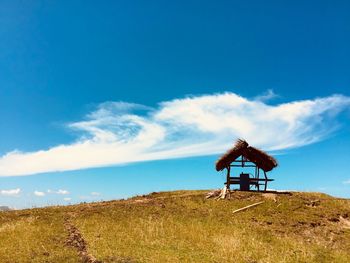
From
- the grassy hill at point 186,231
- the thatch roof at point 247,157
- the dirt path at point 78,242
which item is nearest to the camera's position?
the dirt path at point 78,242

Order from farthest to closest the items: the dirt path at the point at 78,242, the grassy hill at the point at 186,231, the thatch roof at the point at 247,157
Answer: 1. the thatch roof at the point at 247,157
2. the grassy hill at the point at 186,231
3. the dirt path at the point at 78,242

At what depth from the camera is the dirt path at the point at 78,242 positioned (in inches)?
724

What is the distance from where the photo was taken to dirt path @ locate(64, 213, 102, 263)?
1839cm

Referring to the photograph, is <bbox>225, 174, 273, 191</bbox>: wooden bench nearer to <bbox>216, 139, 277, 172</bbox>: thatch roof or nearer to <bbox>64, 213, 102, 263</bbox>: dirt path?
<bbox>216, 139, 277, 172</bbox>: thatch roof

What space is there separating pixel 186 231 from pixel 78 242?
6674 millimetres

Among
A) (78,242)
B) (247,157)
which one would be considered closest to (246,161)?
(247,157)

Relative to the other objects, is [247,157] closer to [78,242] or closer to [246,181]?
[246,181]

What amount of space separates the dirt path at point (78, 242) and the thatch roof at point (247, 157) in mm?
18676

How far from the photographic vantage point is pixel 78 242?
21969 mm

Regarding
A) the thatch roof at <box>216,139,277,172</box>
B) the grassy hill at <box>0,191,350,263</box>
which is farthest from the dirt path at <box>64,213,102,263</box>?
the thatch roof at <box>216,139,277,172</box>

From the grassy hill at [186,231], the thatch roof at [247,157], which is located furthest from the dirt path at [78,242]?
the thatch roof at [247,157]

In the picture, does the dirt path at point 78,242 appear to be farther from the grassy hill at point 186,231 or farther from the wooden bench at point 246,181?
the wooden bench at point 246,181

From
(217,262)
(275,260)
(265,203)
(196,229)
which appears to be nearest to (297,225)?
(265,203)

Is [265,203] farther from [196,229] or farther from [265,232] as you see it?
[196,229]
